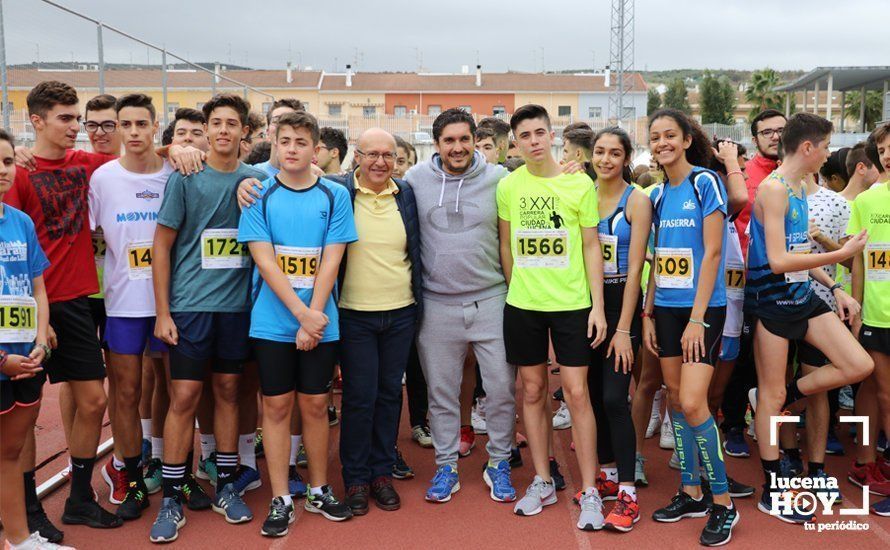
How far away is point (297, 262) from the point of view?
3.81 metres

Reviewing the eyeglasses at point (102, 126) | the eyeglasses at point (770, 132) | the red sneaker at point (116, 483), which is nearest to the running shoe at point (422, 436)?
the red sneaker at point (116, 483)

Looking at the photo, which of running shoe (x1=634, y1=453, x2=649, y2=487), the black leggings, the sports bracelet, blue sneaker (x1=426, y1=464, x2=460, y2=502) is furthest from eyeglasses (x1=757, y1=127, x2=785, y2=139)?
blue sneaker (x1=426, y1=464, x2=460, y2=502)

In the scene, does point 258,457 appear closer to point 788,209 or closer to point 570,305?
point 570,305

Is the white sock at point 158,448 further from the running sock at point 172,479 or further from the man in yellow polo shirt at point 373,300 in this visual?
the man in yellow polo shirt at point 373,300

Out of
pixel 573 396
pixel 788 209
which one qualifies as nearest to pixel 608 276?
pixel 573 396

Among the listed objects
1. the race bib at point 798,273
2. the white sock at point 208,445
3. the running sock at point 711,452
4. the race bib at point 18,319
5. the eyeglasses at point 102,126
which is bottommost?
the white sock at point 208,445

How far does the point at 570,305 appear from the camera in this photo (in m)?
3.94

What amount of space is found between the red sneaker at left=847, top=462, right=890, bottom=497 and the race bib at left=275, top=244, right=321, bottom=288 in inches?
129

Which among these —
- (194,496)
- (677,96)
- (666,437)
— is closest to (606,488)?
(666,437)

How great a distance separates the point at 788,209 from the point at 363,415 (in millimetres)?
2550

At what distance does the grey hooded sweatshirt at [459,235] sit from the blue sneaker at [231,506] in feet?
4.97

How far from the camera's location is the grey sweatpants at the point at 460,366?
4.23 metres

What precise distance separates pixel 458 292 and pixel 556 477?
128 cm

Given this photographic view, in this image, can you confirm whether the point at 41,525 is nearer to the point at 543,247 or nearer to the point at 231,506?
the point at 231,506
